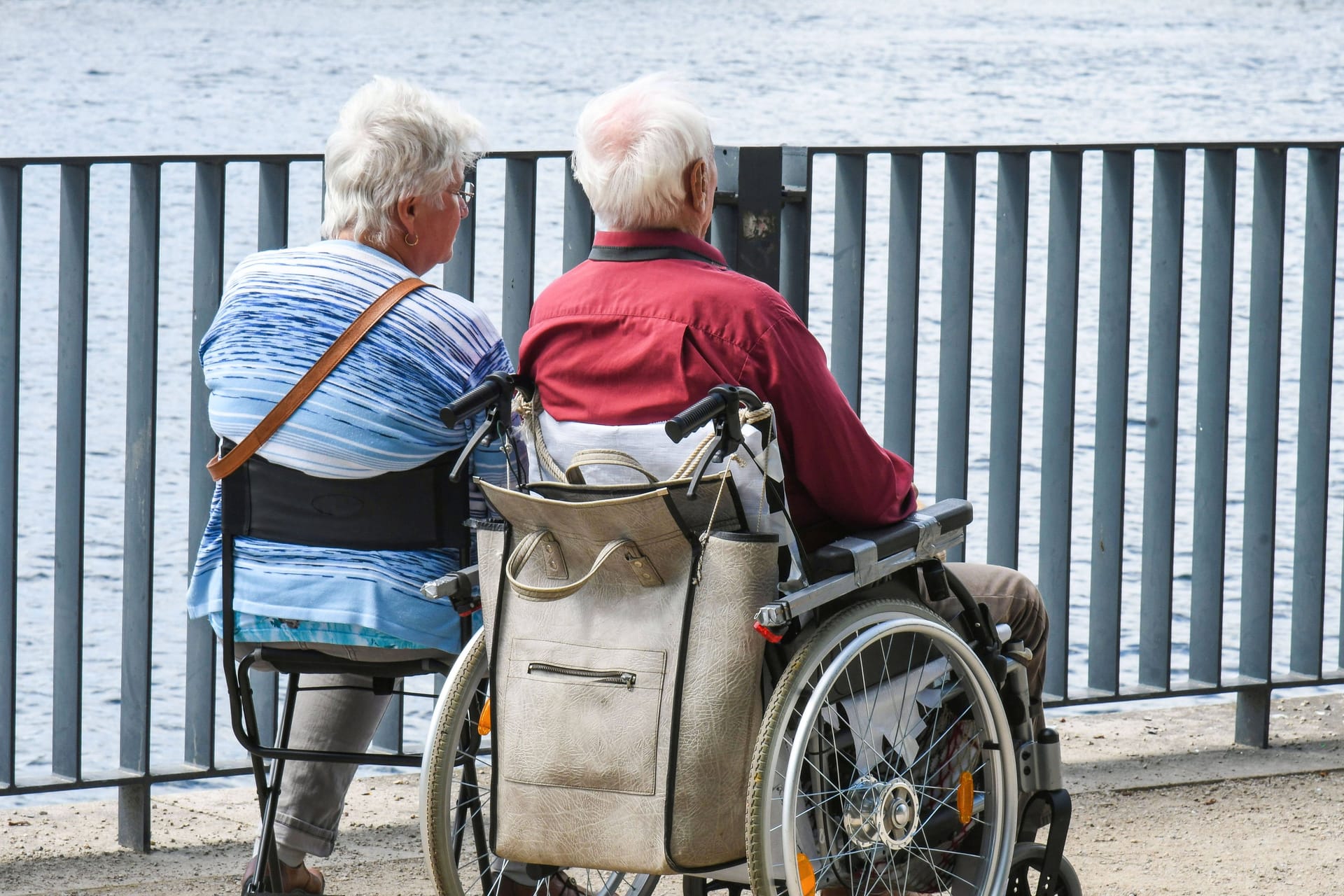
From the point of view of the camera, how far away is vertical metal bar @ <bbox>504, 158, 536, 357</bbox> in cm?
329

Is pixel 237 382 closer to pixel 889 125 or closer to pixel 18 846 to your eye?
pixel 18 846

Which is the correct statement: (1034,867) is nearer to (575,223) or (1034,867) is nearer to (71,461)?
(575,223)

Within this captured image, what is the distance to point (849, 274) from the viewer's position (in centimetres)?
349

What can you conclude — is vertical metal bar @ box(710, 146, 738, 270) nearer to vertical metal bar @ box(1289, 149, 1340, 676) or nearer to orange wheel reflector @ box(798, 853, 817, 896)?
vertical metal bar @ box(1289, 149, 1340, 676)

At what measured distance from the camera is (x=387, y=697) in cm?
283

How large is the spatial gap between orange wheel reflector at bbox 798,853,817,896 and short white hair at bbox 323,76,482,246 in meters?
1.14

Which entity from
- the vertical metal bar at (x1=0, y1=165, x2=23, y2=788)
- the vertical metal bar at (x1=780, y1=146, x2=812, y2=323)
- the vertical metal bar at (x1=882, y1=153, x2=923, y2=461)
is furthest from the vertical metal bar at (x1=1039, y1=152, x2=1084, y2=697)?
the vertical metal bar at (x1=0, y1=165, x2=23, y2=788)

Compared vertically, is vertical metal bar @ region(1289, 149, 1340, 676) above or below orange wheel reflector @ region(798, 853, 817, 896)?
above

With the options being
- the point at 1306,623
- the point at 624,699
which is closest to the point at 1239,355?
the point at 1306,623

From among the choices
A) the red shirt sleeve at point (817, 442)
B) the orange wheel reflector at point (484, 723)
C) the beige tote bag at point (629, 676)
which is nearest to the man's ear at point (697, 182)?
the red shirt sleeve at point (817, 442)

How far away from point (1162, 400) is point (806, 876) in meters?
1.87

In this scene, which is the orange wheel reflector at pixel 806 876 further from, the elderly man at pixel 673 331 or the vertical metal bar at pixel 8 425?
the vertical metal bar at pixel 8 425

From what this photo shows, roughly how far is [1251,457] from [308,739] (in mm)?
2191

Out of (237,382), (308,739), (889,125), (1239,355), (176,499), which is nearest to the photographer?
(237,382)
